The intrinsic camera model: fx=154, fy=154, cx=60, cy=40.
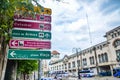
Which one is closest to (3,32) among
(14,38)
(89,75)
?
(14,38)

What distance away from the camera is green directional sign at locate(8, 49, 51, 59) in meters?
5.20

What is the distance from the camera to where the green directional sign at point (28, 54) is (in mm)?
5199

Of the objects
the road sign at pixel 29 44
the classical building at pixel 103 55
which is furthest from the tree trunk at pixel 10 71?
the classical building at pixel 103 55

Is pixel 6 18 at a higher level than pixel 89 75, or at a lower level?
higher

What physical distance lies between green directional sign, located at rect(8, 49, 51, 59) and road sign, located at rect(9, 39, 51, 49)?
0.18 m

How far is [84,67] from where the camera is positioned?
61.4 meters

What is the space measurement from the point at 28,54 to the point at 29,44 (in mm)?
373

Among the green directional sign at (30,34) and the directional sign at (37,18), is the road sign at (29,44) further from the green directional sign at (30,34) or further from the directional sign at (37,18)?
the directional sign at (37,18)

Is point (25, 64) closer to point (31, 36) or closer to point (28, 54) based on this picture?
point (31, 36)

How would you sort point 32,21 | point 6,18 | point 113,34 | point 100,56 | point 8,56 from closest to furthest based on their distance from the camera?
point 8,56, point 6,18, point 32,21, point 113,34, point 100,56

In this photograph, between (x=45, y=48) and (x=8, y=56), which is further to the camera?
(x=45, y=48)

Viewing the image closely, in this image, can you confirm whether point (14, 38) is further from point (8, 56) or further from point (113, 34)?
point (113, 34)

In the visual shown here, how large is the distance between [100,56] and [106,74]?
7385 mm

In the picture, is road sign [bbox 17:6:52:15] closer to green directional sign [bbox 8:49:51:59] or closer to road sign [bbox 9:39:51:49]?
road sign [bbox 9:39:51:49]
